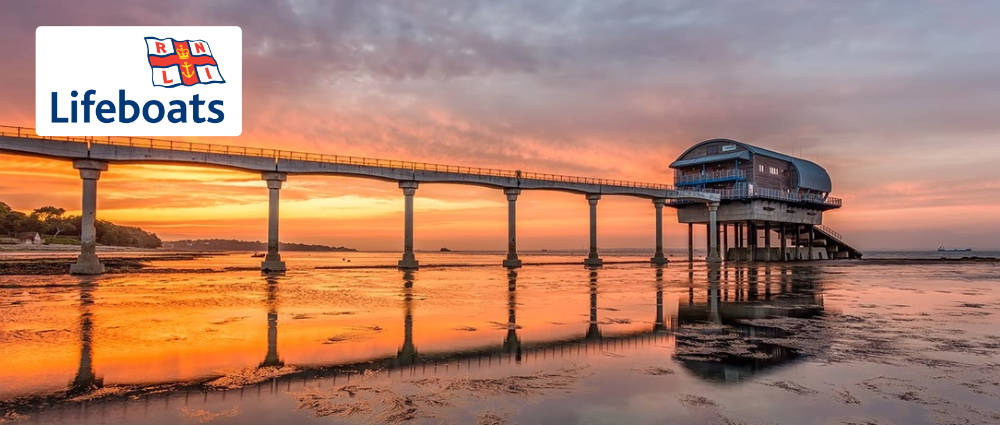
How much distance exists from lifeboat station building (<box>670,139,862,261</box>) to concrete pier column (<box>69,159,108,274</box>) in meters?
58.9

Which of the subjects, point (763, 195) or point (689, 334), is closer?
point (689, 334)

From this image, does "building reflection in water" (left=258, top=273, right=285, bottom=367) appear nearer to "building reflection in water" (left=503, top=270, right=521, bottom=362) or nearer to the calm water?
the calm water

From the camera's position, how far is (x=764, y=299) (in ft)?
62.7

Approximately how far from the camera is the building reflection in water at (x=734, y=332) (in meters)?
8.30

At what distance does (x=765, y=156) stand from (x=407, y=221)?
46.5 meters

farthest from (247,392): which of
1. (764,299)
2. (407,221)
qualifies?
(407,221)

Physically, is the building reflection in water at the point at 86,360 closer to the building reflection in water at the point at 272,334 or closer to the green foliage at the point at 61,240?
the building reflection in water at the point at 272,334

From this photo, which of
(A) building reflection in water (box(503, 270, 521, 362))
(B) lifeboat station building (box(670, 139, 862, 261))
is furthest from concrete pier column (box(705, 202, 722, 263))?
(A) building reflection in water (box(503, 270, 521, 362))

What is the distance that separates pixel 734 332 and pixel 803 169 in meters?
69.3

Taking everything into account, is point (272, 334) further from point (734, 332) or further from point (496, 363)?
point (734, 332)

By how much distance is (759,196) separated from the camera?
62.2 m

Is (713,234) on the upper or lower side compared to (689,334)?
upper

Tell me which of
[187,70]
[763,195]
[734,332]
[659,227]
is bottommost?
[734,332]

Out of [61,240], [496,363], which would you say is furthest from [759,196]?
[61,240]
